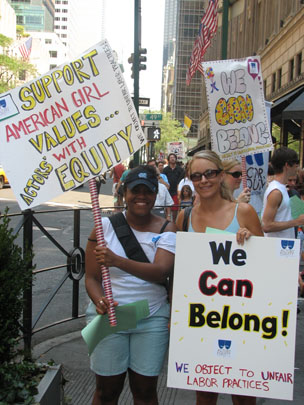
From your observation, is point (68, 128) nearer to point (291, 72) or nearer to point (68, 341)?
point (68, 341)

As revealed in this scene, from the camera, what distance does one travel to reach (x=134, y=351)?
319 cm

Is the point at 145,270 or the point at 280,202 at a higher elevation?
the point at 280,202

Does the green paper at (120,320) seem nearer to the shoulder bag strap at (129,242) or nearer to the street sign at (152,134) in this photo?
the shoulder bag strap at (129,242)

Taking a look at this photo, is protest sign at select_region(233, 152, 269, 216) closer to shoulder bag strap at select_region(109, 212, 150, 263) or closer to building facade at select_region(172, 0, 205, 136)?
shoulder bag strap at select_region(109, 212, 150, 263)

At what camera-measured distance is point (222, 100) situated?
5270 millimetres

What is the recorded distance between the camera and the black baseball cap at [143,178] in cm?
320

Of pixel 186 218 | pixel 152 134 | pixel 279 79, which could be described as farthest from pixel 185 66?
pixel 186 218

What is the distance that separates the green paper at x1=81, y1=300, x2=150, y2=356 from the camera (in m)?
3.13

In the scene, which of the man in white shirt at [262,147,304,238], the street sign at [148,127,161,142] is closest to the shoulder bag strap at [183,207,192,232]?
the man in white shirt at [262,147,304,238]

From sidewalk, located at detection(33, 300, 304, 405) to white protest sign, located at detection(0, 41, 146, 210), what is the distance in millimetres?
1274

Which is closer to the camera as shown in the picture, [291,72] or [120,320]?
[120,320]

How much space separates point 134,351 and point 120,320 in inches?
8.0

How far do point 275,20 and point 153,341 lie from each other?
25939 mm

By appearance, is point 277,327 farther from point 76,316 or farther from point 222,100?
point 76,316
